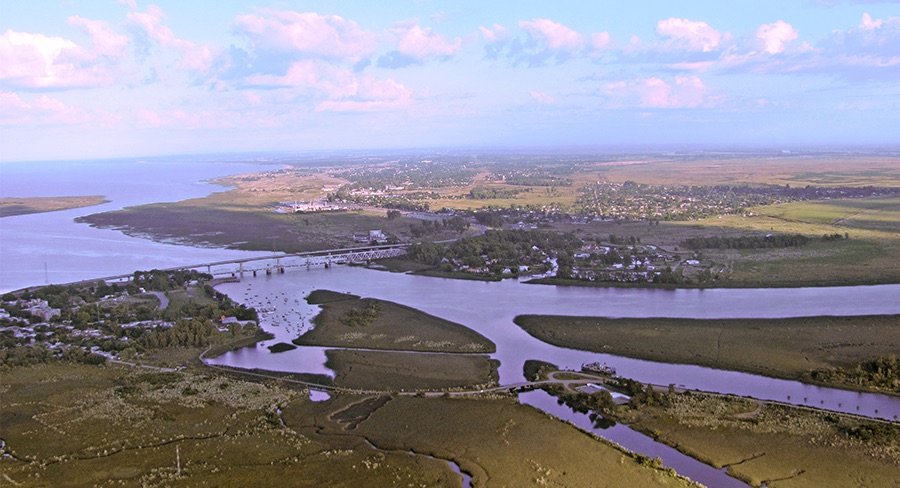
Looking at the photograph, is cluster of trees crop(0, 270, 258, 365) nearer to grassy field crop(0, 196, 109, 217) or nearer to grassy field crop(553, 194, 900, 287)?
grassy field crop(553, 194, 900, 287)

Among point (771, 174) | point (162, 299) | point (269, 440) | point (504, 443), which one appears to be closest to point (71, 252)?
point (162, 299)

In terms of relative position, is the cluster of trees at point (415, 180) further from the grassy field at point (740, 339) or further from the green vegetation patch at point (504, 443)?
the green vegetation patch at point (504, 443)

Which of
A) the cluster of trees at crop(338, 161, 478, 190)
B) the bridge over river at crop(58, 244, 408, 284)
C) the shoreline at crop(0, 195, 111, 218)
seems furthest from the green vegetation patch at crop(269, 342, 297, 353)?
the cluster of trees at crop(338, 161, 478, 190)

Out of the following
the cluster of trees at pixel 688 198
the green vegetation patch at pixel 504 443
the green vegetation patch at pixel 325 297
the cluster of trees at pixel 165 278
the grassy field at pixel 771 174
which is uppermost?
→ the grassy field at pixel 771 174

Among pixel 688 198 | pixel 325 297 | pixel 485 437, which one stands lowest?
pixel 485 437

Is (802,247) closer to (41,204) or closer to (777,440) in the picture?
(777,440)

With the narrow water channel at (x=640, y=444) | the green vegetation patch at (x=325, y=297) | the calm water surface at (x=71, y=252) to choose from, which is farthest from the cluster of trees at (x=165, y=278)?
the narrow water channel at (x=640, y=444)
